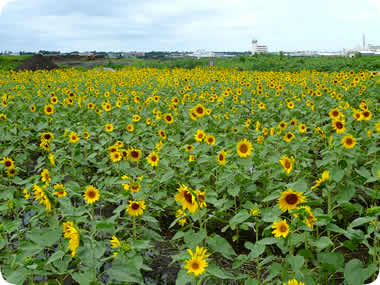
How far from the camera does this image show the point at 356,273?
5.99 ft

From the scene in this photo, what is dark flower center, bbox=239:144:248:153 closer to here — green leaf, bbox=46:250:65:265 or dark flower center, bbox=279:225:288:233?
dark flower center, bbox=279:225:288:233

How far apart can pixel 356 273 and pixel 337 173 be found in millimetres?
750

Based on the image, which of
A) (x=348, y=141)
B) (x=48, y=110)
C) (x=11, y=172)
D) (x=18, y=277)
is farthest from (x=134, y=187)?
(x=48, y=110)

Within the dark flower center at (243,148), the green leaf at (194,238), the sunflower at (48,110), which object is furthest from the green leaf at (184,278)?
the sunflower at (48,110)

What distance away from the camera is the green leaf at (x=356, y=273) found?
1.81 metres

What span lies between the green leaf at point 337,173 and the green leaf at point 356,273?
0.64 m

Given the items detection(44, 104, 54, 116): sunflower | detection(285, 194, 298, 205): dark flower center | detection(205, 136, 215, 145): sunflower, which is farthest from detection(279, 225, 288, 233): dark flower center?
detection(44, 104, 54, 116): sunflower

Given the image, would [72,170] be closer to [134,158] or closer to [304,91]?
[134,158]

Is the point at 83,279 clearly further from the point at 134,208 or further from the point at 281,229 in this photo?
the point at 281,229

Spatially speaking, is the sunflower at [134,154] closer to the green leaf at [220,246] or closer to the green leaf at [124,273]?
the green leaf at [220,246]

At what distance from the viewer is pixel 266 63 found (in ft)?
57.5

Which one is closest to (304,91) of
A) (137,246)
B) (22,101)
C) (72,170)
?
A: (72,170)

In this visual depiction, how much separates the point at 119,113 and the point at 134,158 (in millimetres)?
2735

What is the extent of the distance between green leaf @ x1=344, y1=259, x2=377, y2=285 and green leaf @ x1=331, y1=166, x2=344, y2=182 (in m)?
0.64
